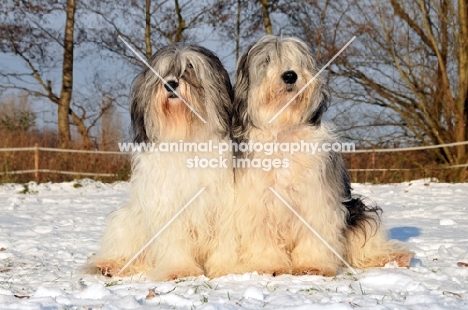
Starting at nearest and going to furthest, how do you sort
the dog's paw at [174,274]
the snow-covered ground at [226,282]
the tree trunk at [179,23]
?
the snow-covered ground at [226,282], the dog's paw at [174,274], the tree trunk at [179,23]

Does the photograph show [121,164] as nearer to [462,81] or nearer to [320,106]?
[462,81]

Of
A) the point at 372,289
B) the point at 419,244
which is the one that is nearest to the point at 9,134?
the point at 419,244

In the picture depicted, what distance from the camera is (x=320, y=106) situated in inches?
176

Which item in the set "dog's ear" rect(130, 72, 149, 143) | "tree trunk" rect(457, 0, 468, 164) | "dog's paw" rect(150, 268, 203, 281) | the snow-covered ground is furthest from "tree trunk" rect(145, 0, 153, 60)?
"dog's paw" rect(150, 268, 203, 281)

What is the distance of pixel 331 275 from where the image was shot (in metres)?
4.31

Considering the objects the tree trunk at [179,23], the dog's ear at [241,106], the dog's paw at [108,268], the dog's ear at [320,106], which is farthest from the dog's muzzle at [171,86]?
the tree trunk at [179,23]

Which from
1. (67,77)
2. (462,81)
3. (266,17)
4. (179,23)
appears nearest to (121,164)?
(67,77)

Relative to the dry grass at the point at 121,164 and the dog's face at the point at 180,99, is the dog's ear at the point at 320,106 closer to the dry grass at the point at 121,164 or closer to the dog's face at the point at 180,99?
the dog's face at the point at 180,99

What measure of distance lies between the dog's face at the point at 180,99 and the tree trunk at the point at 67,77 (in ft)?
44.4

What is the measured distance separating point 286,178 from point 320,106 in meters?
0.53

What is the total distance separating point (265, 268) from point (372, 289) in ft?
2.50

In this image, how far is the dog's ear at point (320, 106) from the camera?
445cm

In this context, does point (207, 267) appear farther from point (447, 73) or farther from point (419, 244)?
point (447, 73)

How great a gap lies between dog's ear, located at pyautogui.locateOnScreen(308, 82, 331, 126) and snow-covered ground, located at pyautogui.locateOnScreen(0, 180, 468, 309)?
101cm
